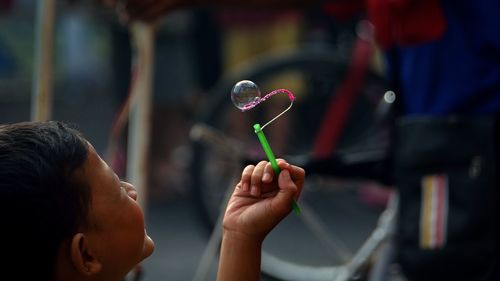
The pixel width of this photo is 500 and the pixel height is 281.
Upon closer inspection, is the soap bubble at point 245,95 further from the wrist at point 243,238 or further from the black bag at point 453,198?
the black bag at point 453,198

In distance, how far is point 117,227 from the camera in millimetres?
1901

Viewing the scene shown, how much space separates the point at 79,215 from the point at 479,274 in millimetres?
1299

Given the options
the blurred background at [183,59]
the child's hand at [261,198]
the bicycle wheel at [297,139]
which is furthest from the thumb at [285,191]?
the blurred background at [183,59]

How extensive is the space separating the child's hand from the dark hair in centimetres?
27

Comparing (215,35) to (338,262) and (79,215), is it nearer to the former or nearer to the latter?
(338,262)

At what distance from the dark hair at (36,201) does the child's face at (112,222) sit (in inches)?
1.1

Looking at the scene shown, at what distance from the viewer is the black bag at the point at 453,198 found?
9.08ft

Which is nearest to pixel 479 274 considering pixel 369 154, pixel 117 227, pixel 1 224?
pixel 369 154

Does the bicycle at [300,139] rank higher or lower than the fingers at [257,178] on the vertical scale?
lower

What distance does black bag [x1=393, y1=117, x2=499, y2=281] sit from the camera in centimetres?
277

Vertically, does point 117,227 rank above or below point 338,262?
above

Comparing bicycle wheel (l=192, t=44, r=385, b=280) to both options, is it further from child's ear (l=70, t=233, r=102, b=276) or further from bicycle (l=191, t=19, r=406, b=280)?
child's ear (l=70, t=233, r=102, b=276)

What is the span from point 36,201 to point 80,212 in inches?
3.5

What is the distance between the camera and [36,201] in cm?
177
